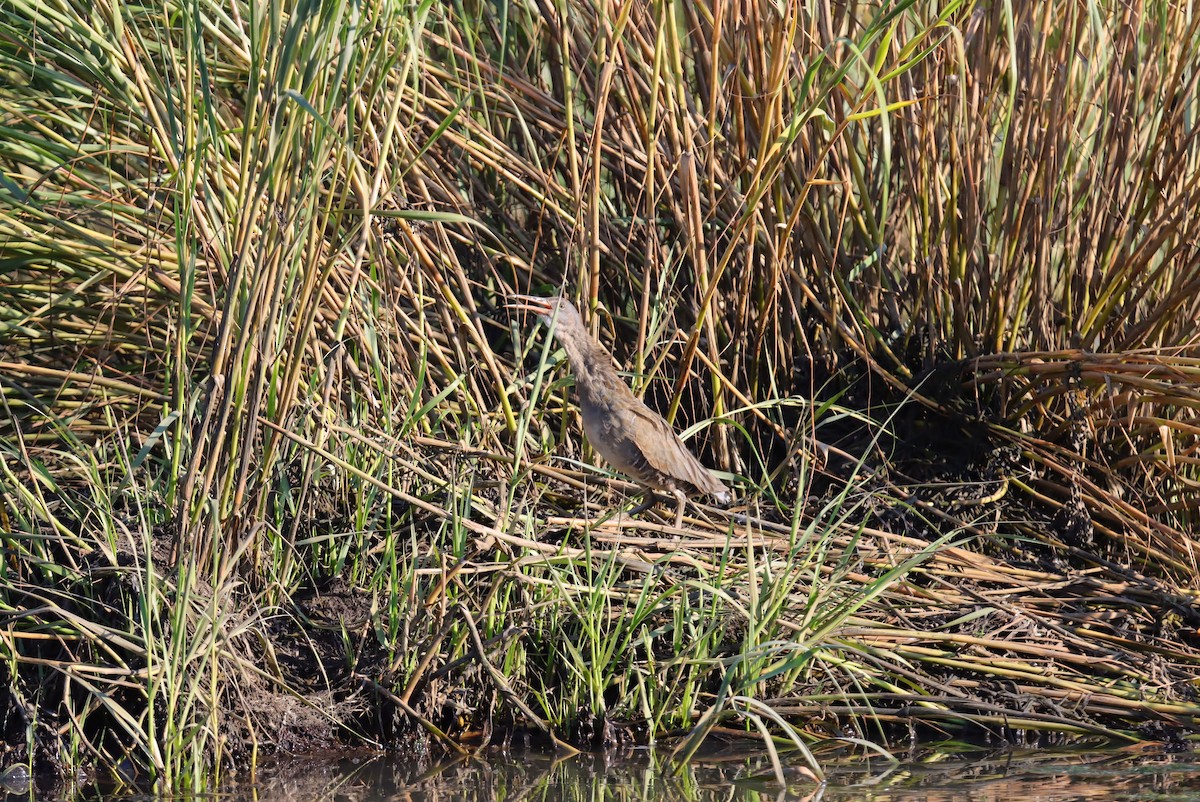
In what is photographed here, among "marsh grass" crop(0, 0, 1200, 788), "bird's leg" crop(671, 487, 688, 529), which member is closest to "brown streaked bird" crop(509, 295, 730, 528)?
"bird's leg" crop(671, 487, 688, 529)

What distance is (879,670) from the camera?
366 centimetres

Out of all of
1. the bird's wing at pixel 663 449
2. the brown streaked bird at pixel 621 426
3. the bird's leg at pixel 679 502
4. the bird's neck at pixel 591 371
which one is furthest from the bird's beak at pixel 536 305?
the bird's leg at pixel 679 502

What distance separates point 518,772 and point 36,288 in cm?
229

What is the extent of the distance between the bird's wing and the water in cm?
84

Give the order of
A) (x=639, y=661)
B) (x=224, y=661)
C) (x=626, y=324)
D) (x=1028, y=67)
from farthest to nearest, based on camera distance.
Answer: (x=626, y=324)
(x=1028, y=67)
(x=639, y=661)
(x=224, y=661)

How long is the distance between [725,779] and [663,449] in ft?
3.34

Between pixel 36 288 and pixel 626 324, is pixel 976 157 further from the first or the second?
pixel 36 288

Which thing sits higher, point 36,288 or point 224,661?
point 36,288

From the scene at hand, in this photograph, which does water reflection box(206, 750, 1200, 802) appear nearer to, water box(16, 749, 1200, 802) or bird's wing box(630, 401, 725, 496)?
water box(16, 749, 1200, 802)

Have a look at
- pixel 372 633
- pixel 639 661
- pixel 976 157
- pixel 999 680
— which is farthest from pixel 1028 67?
pixel 372 633

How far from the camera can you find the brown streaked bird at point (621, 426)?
12.9 feet

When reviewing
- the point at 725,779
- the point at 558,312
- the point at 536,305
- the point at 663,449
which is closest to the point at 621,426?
the point at 663,449

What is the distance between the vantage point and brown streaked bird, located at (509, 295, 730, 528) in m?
3.93

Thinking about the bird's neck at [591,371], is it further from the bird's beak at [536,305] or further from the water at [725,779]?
the water at [725,779]
